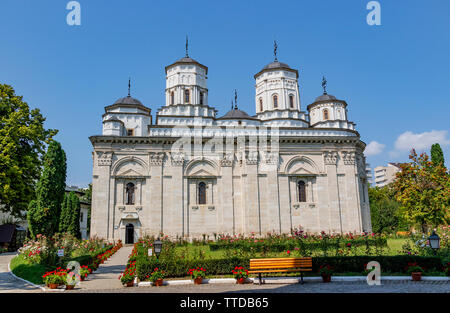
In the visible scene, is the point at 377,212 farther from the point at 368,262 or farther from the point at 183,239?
the point at 368,262

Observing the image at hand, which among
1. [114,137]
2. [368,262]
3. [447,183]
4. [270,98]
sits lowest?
[368,262]

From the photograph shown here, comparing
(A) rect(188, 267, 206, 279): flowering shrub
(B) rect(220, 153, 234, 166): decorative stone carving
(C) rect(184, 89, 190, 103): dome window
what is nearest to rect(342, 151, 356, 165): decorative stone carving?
(B) rect(220, 153, 234, 166): decorative stone carving

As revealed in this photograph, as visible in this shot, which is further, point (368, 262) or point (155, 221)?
point (155, 221)

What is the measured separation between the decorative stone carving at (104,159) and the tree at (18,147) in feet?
29.7

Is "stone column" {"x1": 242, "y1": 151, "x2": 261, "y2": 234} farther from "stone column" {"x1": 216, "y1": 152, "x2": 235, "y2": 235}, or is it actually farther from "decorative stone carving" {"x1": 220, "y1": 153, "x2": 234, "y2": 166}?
"decorative stone carving" {"x1": 220, "y1": 153, "x2": 234, "y2": 166}

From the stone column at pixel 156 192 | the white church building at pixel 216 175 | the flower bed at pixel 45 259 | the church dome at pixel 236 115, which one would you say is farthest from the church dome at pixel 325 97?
the flower bed at pixel 45 259

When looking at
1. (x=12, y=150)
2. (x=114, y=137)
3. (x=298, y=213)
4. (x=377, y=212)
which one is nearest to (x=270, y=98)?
(x=298, y=213)

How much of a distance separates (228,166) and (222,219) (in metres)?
3.93

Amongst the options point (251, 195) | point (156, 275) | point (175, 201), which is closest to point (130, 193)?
point (175, 201)

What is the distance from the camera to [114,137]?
24.3 meters

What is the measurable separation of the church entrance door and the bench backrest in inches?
657

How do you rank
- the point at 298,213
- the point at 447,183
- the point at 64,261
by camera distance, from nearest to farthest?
the point at 64,261
the point at 447,183
the point at 298,213

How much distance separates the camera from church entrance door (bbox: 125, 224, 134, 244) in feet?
77.2

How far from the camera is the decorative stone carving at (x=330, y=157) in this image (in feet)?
85.1
